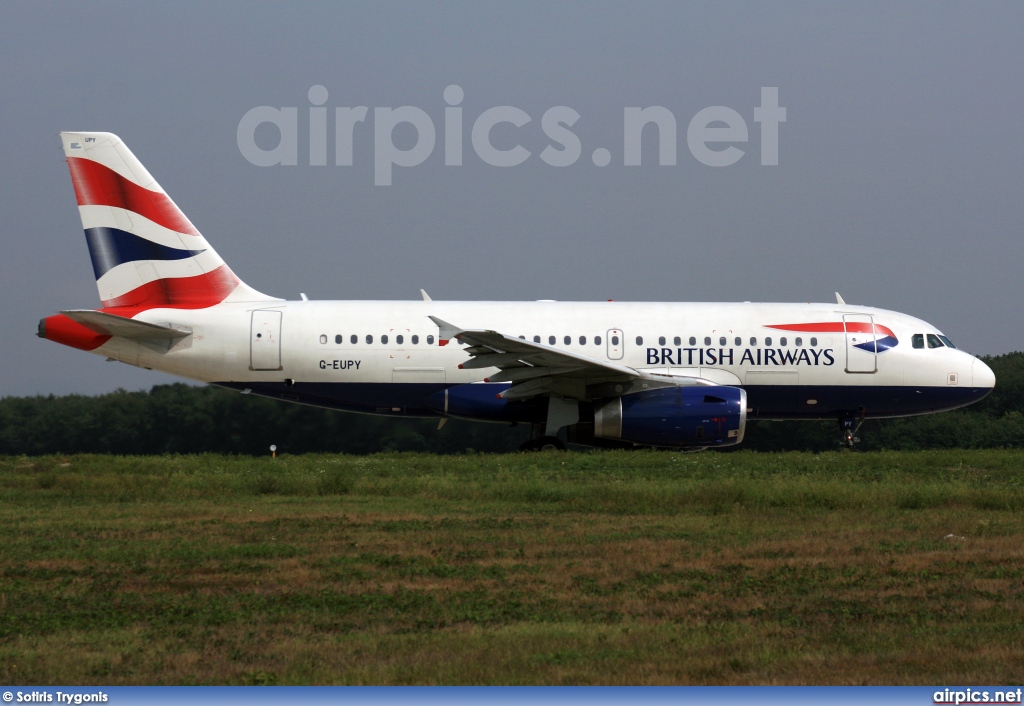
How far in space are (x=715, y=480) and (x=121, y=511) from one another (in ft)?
24.4

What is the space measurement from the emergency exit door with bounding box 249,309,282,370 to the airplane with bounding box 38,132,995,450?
25 millimetres

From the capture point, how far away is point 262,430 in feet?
86.7

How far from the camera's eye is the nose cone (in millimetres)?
23969

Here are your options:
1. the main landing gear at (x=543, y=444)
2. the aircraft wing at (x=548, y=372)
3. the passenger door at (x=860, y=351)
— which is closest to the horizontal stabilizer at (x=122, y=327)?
the aircraft wing at (x=548, y=372)

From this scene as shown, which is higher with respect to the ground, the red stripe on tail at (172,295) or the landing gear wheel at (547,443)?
the red stripe on tail at (172,295)

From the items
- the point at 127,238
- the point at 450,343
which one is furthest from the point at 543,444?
the point at 127,238

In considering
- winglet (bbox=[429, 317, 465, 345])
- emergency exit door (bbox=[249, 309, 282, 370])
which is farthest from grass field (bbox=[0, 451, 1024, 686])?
emergency exit door (bbox=[249, 309, 282, 370])

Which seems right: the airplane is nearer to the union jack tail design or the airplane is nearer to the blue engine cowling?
the union jack tail design

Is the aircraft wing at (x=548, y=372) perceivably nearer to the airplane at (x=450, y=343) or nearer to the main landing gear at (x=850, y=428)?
the airplane at (x=450, y=343)

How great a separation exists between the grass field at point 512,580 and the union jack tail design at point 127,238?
7.63 meters

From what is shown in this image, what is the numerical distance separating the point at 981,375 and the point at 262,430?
15.9m

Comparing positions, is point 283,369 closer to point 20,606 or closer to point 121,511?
point 121,511

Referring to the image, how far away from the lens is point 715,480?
49.6 feet

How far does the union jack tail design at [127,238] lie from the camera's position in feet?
75.2
